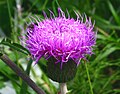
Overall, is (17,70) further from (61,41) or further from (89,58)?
(89,58)

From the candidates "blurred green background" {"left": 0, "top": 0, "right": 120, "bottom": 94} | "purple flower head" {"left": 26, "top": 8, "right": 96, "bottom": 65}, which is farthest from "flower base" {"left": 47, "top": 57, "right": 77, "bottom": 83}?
"blurred green background" {"left": 0, "top": 0, "right": 120, "bottom": 94}

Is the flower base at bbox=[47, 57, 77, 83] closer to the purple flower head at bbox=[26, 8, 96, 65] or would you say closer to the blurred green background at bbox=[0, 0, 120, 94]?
the purple flower head at bbox=[26, 8, 96, 65]

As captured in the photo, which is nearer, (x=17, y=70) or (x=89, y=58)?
(x=17, y=70)

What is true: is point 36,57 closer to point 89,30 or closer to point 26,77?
point 26,77

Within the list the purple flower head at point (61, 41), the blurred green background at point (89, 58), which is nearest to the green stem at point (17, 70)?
the purple flower head at point (61, 41)

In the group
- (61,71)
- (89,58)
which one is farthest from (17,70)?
(89,58)
